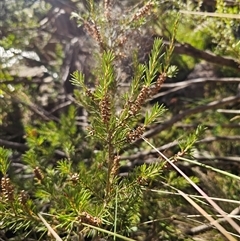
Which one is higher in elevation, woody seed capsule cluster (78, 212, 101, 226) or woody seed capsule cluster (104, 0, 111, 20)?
woody seed capsule cluster (104, 0, 111, 20)

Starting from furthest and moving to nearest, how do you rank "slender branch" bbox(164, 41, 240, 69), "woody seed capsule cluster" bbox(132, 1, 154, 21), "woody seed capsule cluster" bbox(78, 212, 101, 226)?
"slender branch" bbox(164, 41, 240, 69)
"woody seed capsule cluster" bbox(132, 1, 154, 21)
"woody seed capsule cluster" bbox(78, 212, 101, 226)

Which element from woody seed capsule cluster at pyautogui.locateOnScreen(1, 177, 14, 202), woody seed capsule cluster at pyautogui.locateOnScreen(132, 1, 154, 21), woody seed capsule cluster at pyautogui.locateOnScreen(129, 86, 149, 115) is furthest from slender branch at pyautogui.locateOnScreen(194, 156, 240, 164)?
woody seed capsule cluster at pyautogui.locateOnScreen(1, 177, 14, 202)

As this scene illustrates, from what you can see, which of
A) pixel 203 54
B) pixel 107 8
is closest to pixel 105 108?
pixel 107 8

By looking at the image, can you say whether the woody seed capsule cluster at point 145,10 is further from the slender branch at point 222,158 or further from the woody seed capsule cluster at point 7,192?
the slender branch at point 222,158

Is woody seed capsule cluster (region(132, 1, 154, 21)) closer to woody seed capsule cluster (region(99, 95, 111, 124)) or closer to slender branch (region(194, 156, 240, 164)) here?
woody seed capsule cluster (region(99, 95, 111, 124))

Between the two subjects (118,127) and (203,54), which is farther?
(203,54)

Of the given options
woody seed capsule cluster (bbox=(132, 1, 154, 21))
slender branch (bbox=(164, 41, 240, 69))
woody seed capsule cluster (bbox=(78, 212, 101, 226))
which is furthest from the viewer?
slender branch (bbox=(164, 41, 240, 69))

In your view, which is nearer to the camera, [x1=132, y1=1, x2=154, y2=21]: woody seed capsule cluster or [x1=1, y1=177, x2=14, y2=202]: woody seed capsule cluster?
[x1=1, y1=177, x2=14, y2=202]: woody seed capsule cluster

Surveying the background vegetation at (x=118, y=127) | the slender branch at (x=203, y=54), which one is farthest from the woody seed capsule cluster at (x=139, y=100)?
Answer: the slender branch at (x=203, y=54)

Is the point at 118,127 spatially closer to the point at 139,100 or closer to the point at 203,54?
the point at 139,100
